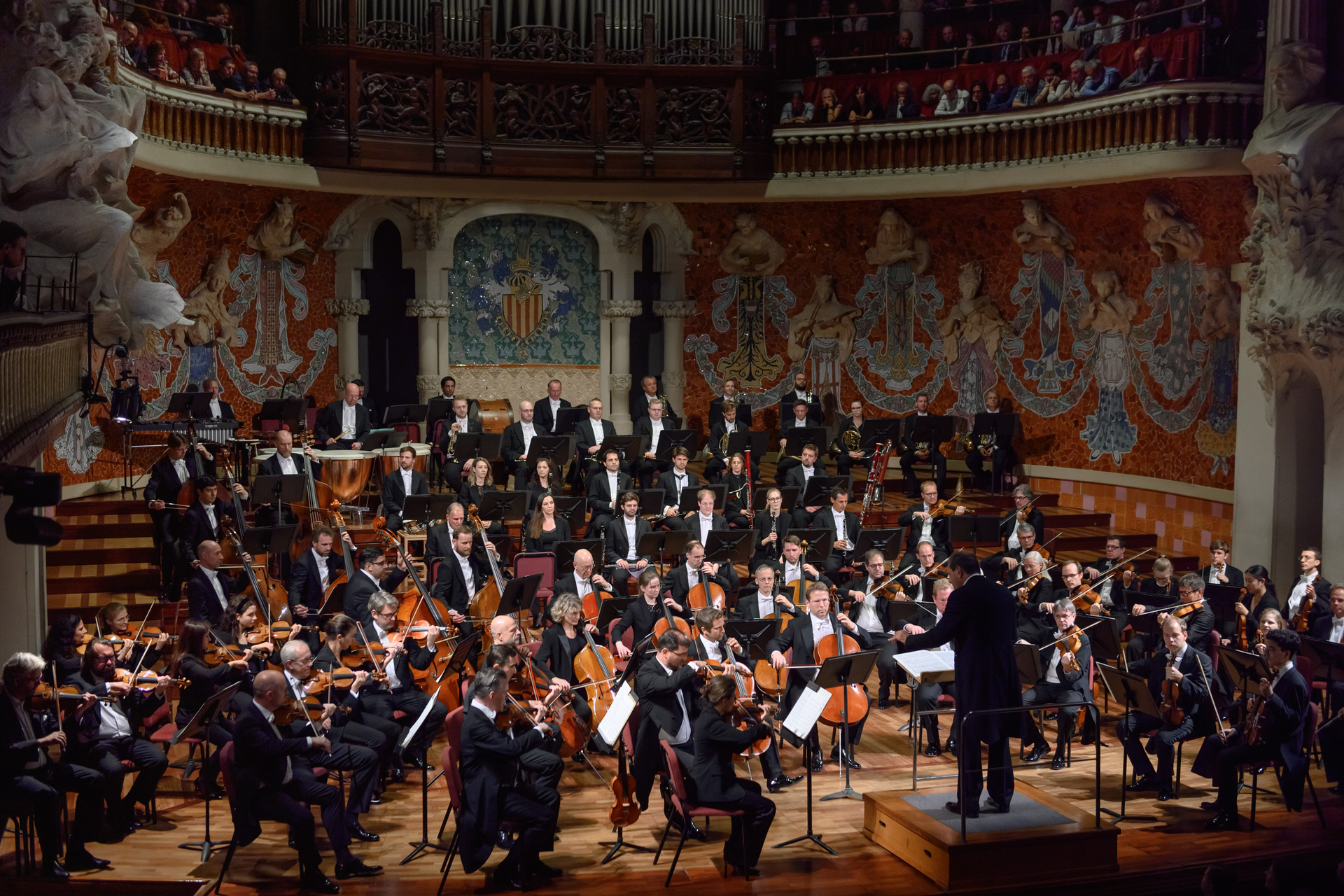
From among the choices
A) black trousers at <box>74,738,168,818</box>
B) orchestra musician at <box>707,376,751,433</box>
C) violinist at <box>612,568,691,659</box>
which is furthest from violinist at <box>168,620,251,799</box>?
orchestra musician at <box>707,376,751,433</box>

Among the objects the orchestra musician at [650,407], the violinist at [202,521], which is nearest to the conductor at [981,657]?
the violinist at [202,521]

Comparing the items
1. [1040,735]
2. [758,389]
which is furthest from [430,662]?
[758,389]

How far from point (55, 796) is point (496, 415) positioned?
8655 millimetres

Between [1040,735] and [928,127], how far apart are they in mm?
7730

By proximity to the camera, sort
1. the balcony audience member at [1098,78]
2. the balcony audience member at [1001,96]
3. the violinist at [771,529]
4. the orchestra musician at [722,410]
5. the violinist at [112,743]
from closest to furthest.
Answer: the violinist at [112,743]
the violinist at [771,529]
the balcony audience member at [1098,78]
the orchestra musician at [722,410]
the balcony audience member at [1001,96]

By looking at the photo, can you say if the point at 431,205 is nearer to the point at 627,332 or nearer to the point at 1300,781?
the point at 627,332

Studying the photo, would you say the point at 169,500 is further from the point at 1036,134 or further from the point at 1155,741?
the point at 1036,134

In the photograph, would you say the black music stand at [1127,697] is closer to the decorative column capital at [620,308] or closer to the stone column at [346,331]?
the decorative column capital at [620,308]

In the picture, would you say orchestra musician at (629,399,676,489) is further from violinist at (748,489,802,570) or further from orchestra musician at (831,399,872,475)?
orchestra musician at (831,399,872,475)

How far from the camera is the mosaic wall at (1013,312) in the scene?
44.3 ft

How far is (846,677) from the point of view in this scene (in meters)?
7.49

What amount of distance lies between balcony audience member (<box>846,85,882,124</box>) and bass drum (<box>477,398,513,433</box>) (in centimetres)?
490

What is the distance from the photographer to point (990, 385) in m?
15.6

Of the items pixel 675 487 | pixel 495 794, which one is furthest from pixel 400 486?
pixel 495 794
